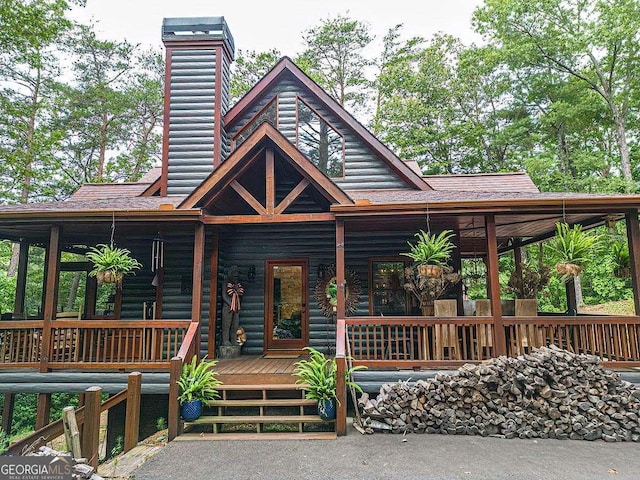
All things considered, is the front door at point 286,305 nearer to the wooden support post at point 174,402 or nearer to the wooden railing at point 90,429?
the wooden support post at point 174,402

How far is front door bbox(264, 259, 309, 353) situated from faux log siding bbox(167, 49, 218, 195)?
2985 mm

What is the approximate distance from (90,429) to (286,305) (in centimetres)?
507

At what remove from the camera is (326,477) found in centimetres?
413

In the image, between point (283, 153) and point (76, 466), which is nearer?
point (76, 466)

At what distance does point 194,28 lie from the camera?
1020 cm

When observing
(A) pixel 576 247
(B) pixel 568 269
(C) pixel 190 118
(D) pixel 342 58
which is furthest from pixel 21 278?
(D) pixel 342 58

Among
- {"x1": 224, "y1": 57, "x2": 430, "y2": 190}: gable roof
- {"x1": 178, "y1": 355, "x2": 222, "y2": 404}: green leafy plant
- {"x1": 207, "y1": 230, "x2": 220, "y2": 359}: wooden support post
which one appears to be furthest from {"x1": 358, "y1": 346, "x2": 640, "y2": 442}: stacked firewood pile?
{"x1": 224, "y1": 57, "x2": 430, "y2": 190}: gable roof

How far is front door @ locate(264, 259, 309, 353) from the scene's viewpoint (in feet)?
29.1

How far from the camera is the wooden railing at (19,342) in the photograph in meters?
6.90

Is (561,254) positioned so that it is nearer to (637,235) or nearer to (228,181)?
(637,235)

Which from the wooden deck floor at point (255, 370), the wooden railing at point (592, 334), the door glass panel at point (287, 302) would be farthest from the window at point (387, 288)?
the wooden railing at point (592, 334)

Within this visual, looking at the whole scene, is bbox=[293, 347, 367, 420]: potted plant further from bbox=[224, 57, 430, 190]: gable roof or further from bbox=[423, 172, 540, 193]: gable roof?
bbox=[423, 172, 540, 193]: gable roof

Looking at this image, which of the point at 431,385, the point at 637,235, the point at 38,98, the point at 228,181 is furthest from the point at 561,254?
the point at 38,98

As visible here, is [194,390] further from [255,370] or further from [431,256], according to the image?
[431,256]
